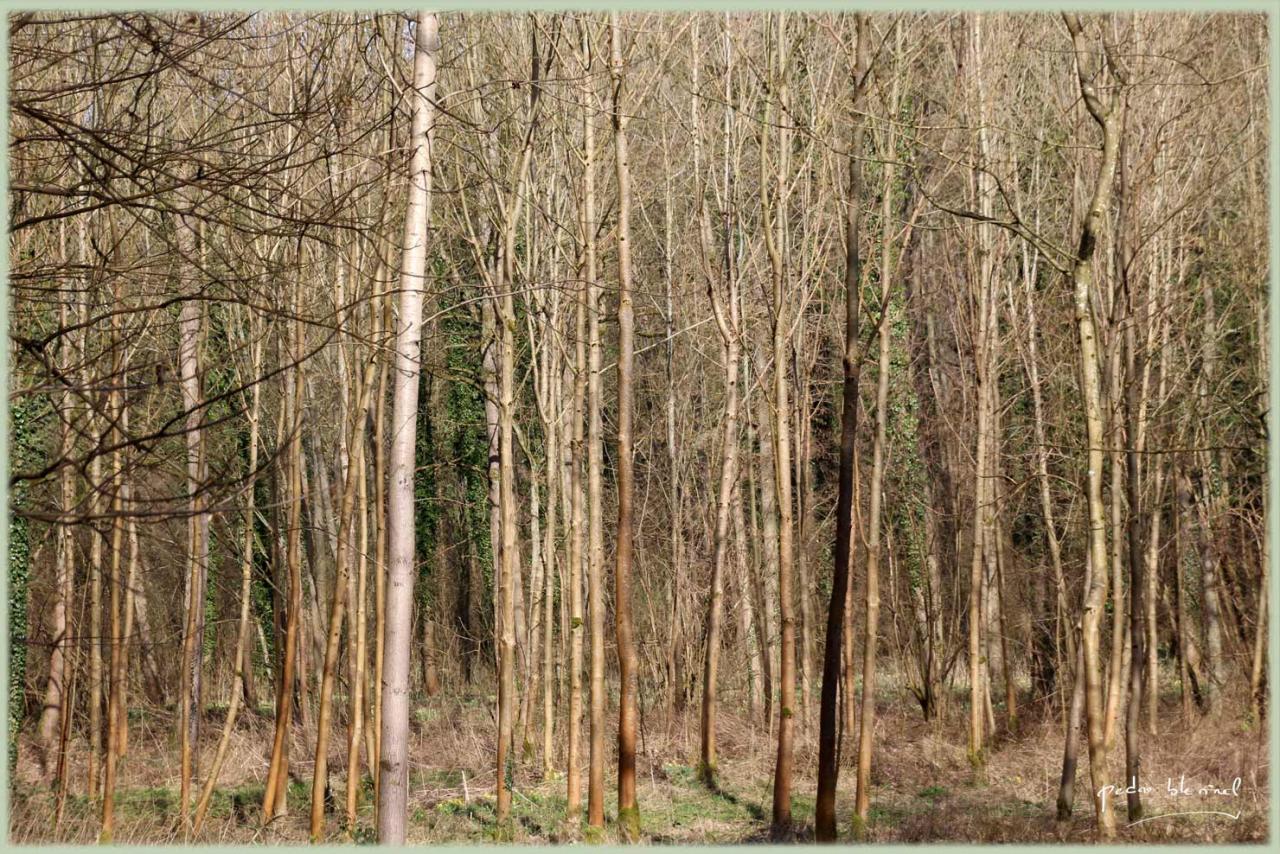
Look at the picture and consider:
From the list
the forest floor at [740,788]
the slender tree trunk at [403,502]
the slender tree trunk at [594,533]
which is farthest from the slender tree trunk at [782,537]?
the slender tree trunk at [403,502]

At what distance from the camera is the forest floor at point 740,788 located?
994cm

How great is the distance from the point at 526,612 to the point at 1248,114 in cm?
1106

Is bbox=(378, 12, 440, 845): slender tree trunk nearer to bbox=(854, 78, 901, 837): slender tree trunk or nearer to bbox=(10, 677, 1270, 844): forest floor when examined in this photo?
bbox=(10, 677, 1270, 844): forest floor

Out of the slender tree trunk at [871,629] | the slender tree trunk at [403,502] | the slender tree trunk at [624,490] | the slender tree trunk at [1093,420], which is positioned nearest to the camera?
the slender tree trunk at [403,502]

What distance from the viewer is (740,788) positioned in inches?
492

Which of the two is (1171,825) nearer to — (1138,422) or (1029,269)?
(1138,422)

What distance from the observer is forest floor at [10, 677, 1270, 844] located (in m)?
9.94

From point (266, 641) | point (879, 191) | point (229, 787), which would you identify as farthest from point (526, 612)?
point (879, 191)
